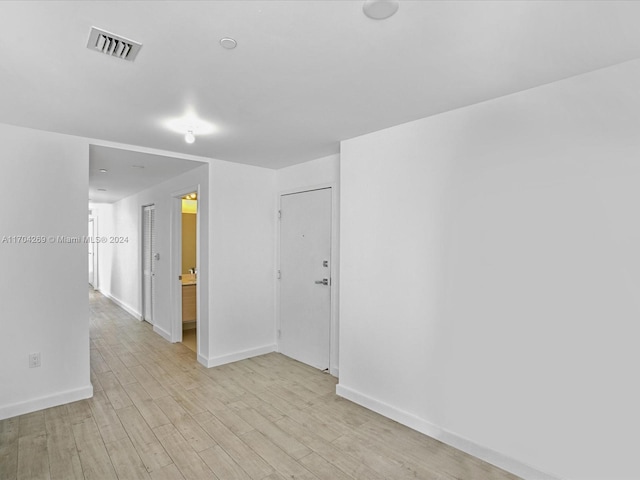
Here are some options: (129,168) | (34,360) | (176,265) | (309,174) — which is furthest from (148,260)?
(309,174)

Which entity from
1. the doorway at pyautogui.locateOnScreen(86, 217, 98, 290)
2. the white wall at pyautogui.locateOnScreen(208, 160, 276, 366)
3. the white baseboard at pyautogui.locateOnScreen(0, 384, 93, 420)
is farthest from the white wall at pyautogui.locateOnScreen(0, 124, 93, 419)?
the doorway at pyautogui.locateOnScreen(86, 217, 98, 290)

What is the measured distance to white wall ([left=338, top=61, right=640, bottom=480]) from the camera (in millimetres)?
1794

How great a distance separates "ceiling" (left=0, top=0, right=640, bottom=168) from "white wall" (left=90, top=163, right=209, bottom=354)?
66.1 inches

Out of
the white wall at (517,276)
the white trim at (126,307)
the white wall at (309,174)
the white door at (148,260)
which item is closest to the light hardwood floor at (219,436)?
the white wall at (517,276)

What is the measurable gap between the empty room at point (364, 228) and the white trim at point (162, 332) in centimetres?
102

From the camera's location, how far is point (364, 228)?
9.93 feet

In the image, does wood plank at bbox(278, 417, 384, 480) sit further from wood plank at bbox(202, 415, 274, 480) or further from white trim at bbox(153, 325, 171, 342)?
white trim at bbox(153, 325, 171, 342)

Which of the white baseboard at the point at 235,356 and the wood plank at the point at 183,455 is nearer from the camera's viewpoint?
the wood plank at the point at 183,455

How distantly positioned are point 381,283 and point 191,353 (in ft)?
9.57

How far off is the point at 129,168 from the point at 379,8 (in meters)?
3.85

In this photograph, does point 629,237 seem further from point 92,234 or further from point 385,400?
point 92,234

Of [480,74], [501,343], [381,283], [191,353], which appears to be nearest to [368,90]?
[480,74]

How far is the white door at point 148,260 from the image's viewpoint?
5.60 m

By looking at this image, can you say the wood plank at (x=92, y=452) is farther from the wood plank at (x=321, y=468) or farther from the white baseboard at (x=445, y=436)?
the white baseboard at (x=445, y=436)
